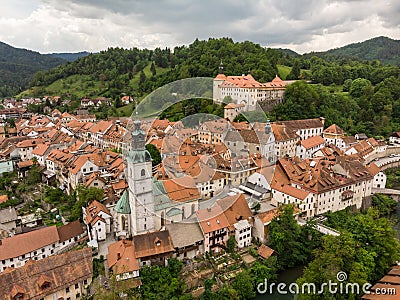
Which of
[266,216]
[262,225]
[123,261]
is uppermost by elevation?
[266,216]

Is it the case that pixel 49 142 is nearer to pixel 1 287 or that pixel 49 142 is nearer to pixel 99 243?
pixel 99 243

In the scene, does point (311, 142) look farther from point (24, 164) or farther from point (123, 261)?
point (24, 164)

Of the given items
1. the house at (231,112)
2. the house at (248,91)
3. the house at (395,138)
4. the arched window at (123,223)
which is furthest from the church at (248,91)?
the house at (395,138)

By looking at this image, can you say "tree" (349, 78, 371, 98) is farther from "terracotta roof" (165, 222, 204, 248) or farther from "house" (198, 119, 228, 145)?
"terracotta roof" (165, 222, 204, 248)

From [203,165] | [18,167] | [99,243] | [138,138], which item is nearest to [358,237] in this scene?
[203,165]

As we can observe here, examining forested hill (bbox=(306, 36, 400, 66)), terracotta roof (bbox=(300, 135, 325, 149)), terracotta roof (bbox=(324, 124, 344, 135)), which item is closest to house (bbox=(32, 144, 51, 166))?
terracotta roof (bbox=(300, 135, 325, 149))

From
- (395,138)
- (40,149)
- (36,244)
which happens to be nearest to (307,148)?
(395,138)

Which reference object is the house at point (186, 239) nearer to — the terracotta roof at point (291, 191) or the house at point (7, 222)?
the terracotta roof at point (291, 191)

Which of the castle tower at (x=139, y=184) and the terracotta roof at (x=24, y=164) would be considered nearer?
the castle tower at (x=139, y=184)
